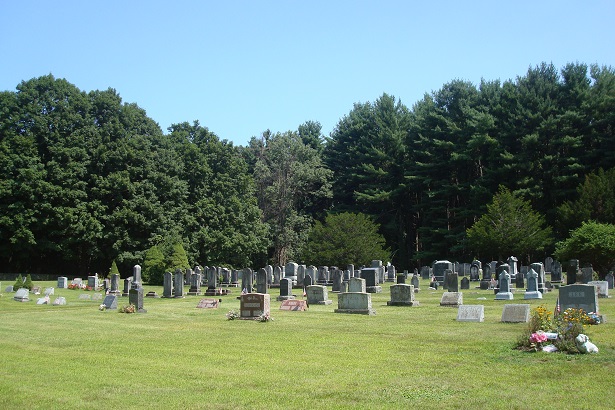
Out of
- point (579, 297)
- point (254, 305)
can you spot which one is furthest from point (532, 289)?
point (254, 305)

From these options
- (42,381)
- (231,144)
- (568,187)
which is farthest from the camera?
(231,144)

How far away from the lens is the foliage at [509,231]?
5078cm

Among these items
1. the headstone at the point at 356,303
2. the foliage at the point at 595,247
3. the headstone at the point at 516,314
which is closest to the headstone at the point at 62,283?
the headstone at the point at 356,303

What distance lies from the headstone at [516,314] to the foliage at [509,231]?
111 ft

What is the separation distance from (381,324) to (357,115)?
62.2 metres

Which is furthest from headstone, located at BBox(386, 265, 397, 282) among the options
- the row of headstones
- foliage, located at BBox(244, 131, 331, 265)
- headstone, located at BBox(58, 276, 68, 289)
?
headstone, located at BBox(58, 276, 68, 289)

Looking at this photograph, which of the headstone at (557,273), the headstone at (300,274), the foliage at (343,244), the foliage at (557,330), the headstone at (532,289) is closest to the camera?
the foliage at (557,330)

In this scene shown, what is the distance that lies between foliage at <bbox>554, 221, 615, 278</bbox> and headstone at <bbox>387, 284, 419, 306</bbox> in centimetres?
1506

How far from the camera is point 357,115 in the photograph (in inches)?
3125

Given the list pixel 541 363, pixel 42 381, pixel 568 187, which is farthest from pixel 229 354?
pixel 568 187

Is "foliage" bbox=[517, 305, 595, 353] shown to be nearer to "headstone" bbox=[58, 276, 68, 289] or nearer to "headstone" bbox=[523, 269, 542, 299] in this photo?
"headstone" bbox=[523, 269, 542, 299]

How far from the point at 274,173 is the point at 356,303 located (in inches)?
1972

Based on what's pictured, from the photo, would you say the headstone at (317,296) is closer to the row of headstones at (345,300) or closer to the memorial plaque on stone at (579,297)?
the row of headstones at (345,300)

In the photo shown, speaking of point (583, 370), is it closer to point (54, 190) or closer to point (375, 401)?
point (375, 401)
